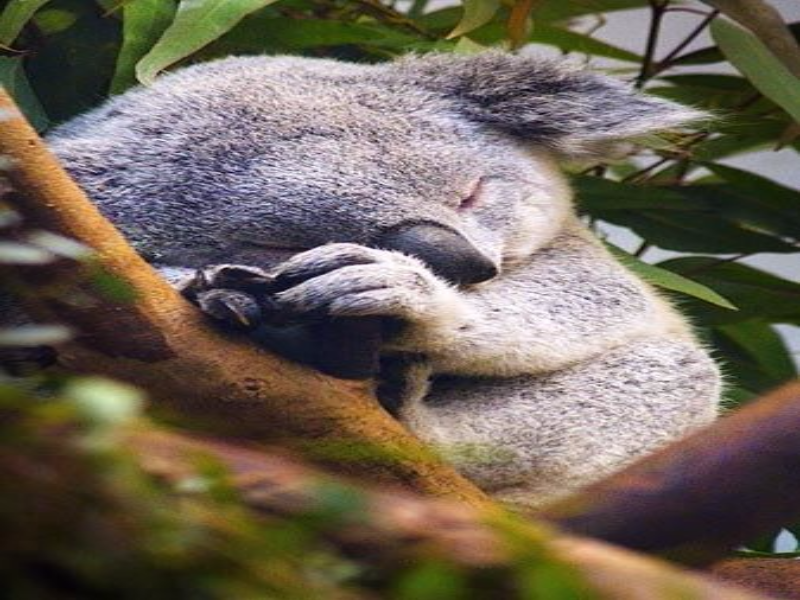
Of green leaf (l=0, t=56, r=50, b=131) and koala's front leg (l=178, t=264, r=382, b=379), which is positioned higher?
koala's front leg (l=178, t=264, r=382, b=379)

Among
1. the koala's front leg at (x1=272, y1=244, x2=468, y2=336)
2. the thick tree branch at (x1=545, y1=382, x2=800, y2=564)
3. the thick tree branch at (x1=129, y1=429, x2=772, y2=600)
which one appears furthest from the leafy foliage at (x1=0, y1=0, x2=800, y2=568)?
the thick tree branch at (x1=129, y1=429, x2=772, y2=600)

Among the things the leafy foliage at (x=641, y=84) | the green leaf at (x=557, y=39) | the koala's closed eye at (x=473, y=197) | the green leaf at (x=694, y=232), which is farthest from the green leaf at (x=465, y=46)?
the koala's closed eye at (x=473, y=197)

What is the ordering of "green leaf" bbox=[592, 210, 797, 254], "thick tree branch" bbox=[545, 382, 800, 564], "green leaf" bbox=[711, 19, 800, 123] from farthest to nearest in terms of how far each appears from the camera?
"green leaf" bbox=[592, 210, 797, 254], "green leaf" bbox=[711, 19, 800, 123], "thick tree branch" bbox=[545, 382, 800, 564]

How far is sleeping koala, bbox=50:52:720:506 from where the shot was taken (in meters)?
1.53

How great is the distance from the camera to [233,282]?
120 cm

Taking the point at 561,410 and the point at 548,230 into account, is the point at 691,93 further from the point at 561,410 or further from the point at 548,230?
the point at 561,410

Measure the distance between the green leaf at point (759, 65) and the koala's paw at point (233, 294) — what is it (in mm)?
1221

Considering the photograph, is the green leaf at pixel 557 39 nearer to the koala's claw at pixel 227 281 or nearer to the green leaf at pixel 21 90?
the green leaf at pixel 21 90

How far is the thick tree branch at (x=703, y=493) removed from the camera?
693mm

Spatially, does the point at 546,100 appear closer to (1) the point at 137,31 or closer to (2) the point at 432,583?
(1) the point at 137,31

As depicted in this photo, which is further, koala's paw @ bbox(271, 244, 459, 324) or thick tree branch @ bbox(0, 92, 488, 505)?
koala's paw @ bbox(271, 244, 459, 324)

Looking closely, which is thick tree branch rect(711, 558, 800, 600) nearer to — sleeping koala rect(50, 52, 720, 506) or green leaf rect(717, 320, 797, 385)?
sleeping koala rect(50, 52, 720, 506)

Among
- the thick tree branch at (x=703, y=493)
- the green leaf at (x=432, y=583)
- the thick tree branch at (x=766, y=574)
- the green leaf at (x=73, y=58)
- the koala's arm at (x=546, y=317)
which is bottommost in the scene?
the thick tree branch at (x=766, y=574)

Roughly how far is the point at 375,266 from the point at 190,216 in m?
0.35
